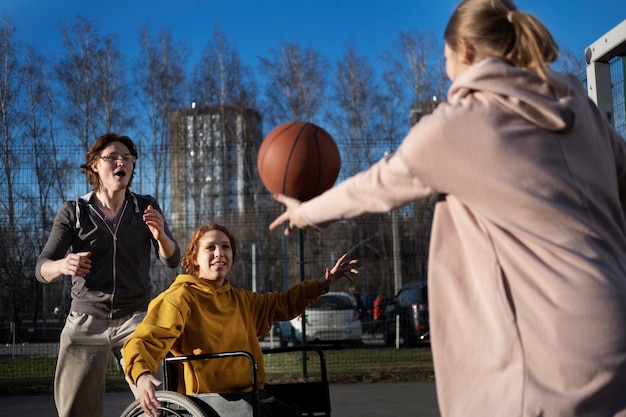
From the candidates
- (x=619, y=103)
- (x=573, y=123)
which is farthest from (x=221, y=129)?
(x=573, y=123)

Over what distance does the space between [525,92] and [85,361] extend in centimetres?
294

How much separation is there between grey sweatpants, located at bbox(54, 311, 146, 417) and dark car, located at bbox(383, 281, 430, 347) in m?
9.25

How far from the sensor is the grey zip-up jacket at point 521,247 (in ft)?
6.01

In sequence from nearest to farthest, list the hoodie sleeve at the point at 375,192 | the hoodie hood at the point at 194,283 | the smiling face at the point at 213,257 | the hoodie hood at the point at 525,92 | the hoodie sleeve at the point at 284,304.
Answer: the hoodie hood at the point at 525,92
the hoodie sleeve at the point at 375,192
the hoodie hood at the point at 194,283
the smiling face at the point at 213,257
the hoodie sleeve at the point at 284,304

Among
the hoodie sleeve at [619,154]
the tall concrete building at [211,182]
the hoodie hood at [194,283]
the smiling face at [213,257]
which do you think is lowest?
the hoodie hood at [194,283]

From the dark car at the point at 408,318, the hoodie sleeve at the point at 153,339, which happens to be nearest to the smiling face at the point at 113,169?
the hoodie sleeve at the point at 153,339

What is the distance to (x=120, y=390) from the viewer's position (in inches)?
368

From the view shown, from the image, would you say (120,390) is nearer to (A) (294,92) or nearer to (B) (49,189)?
(B) (49,189)

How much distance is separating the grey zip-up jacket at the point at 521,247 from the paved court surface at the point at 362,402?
17.7 ft

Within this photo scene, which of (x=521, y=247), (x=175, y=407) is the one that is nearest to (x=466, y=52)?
(x=521, y=247)

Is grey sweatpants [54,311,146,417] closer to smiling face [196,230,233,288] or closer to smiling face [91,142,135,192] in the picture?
smiling face [196,230,233,288]

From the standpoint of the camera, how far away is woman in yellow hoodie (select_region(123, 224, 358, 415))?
352cm

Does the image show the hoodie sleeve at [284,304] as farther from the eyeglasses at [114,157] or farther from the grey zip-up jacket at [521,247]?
the grey zip-up jacket at [521,247]

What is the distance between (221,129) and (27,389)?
53.1 ft
